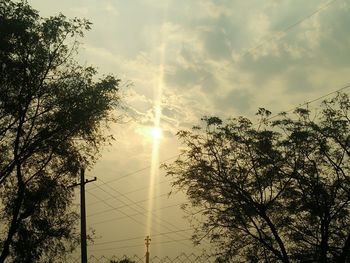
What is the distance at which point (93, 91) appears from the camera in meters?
21.8

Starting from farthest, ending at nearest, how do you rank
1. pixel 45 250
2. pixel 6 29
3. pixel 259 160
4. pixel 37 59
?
pixel 259 160 < pixel 45 250 < pixel 37 59 < pixel 6 29

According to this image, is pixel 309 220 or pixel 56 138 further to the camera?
pixel 309 220

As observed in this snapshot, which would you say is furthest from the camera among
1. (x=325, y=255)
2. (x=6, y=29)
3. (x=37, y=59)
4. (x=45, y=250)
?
(x=325, y=255)

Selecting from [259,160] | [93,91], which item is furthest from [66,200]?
[259,160]

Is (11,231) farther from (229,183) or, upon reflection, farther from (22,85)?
(229,183)

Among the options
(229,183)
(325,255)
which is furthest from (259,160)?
(325,255)

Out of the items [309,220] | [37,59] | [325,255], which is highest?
[37,59]

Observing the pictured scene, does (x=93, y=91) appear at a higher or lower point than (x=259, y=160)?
higher

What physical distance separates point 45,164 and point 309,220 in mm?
17103

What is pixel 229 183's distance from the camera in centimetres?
2845

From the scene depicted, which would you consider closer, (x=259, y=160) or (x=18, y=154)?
(x=18, y=154)

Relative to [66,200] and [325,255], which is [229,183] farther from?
[66,200]

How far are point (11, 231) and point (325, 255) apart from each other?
60.6 ft

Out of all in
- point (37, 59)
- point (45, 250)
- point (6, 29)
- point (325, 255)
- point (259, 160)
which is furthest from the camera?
point (259, 160)
